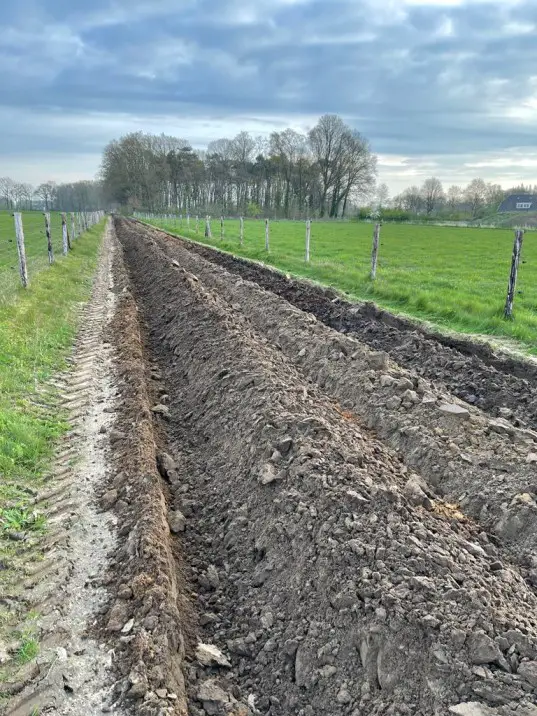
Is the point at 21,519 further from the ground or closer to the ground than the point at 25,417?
closer to the ground

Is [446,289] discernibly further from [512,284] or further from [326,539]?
[326,539]

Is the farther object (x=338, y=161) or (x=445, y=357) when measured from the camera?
(x=338, y=161)

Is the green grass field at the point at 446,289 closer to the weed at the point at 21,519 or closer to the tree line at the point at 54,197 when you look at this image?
the weed at the point at 21,519

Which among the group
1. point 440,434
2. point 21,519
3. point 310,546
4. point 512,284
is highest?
point 512,284

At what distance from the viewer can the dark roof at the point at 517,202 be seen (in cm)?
9906

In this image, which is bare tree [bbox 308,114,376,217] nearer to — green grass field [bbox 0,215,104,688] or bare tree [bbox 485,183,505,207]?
bare tree [bbox 485,183,505,207]

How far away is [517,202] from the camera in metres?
100

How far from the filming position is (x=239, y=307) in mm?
11086

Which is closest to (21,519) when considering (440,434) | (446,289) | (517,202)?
(440,434)

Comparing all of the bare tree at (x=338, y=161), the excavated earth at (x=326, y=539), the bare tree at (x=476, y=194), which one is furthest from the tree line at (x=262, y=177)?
the excavated earth at (x=326, y=539)

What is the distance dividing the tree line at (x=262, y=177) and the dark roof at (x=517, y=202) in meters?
32.9

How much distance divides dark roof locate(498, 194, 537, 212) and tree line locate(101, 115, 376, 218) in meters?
32.9

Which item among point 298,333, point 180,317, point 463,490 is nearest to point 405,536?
point 463,490

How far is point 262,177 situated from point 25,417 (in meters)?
84.6
